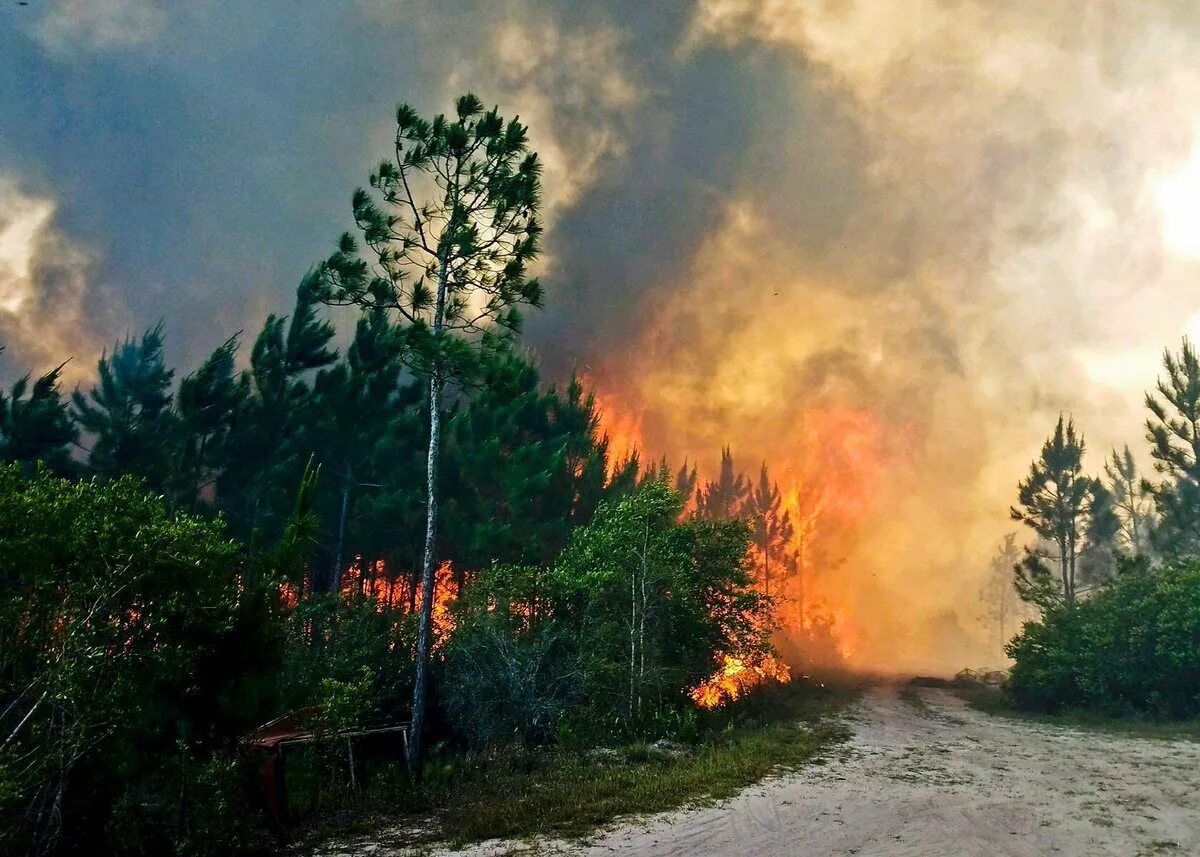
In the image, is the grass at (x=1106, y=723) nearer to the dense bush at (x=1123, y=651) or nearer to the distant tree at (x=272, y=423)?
the dense bush at (x=1123, y=651)

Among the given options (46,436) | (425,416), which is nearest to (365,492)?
(425,416)

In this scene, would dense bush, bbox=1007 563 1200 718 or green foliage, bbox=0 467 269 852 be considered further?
dense bush, bbox=1007 563 1200 718

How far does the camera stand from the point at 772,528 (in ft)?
271

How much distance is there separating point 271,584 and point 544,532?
27.0 m

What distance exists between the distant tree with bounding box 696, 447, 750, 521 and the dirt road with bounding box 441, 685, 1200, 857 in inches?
2477

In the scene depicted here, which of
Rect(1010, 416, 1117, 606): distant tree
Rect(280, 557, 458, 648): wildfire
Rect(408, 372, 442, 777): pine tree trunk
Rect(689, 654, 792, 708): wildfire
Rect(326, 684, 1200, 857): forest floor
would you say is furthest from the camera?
Rect(1010, 416, 1117, 606): distant tree

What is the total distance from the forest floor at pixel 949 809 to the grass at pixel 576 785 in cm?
74

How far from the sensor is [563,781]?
15.7 m

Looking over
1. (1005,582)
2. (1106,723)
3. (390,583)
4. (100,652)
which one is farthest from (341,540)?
(1005,582)

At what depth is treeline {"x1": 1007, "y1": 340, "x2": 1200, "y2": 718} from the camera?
27.2 metres

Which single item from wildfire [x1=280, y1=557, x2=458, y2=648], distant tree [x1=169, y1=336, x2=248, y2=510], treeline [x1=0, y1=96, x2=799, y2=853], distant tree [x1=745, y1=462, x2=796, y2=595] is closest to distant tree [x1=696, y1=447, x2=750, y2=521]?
distant tree [x1=745, y1=462, x2=796, y2=595]

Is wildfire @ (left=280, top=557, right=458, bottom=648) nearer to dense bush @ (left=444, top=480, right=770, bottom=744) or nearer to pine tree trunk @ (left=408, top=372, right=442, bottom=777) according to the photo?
dense bush @ (left=444, top=480, right=770, bottom=744)

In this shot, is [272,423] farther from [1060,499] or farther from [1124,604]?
[1060,499]

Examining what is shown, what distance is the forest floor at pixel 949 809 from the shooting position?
10.9m
